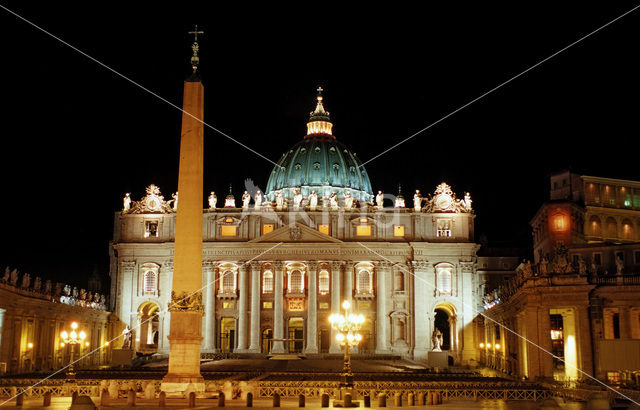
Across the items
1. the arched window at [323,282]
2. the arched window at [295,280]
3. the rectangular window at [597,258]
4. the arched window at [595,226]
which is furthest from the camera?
the arched window at [295,280]

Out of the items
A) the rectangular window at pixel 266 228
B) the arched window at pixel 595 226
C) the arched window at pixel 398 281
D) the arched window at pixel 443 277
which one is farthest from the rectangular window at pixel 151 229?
the arched window at pixel 595 226

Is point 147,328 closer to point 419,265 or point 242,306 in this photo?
point 242,306

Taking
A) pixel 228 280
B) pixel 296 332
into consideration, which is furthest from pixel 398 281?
pixel 228 280

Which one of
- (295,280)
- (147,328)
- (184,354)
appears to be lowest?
(184,354)

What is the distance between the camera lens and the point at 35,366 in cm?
6134

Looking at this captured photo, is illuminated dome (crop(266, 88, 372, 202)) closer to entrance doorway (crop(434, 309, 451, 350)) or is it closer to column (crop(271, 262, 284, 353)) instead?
entrance doorway (crop(434, 309, 451, 350))

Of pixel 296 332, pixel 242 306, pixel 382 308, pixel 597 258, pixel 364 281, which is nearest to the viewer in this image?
pixel 597 258

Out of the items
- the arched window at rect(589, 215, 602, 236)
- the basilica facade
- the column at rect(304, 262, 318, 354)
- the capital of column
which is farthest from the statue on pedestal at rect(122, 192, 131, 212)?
the arched window at rect(589, 215, 602, 236)

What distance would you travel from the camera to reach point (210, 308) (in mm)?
89250

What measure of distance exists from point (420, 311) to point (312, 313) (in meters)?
12.0

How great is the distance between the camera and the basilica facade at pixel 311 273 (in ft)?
289

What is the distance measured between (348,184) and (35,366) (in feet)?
202

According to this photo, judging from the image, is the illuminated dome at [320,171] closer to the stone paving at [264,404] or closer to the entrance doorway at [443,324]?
the entrance doorway at [443,324]

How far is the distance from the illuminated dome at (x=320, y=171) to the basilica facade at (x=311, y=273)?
21.0 meters
